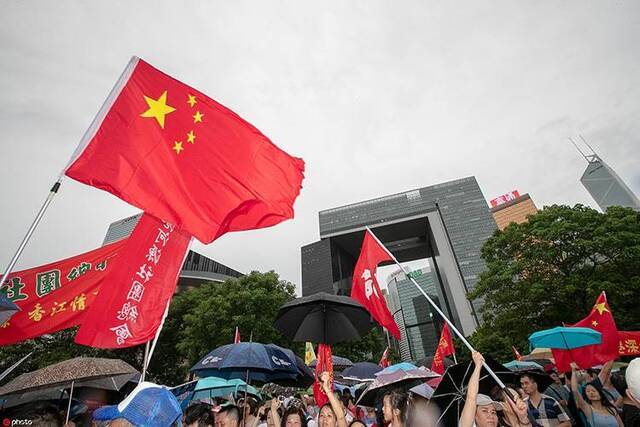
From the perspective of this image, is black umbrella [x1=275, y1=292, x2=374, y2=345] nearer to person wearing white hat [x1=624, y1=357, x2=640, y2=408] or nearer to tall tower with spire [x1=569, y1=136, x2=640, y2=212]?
person wearing white hat [x1=624, y1=357, x2=640, y2=408]

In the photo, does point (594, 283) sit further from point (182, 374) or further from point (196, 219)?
point (182, 374)

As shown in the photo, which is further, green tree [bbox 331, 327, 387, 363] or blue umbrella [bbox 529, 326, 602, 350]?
green tree [bbox 331, 327, 387, 363]

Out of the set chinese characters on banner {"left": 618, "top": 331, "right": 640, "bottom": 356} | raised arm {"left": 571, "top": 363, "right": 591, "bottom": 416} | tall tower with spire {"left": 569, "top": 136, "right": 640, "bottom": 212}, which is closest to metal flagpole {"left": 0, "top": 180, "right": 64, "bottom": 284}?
raised arm {"left": 571, "top": 363, "right": 591, "bottom": 416}

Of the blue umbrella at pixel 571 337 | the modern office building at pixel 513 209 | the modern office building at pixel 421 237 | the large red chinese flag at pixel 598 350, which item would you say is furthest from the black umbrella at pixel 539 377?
the modern office building at pixel 513 209

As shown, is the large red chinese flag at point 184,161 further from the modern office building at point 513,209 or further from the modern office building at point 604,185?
the modern office building at point 604,185

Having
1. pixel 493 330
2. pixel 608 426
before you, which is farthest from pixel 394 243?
pixel 608 426

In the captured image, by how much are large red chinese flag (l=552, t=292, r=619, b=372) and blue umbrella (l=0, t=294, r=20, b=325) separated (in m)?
9.12

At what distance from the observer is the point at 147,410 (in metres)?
2.18

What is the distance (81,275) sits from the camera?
496 centimetres

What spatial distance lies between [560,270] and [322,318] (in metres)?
14.9

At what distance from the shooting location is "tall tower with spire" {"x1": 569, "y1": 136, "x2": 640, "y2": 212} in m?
126

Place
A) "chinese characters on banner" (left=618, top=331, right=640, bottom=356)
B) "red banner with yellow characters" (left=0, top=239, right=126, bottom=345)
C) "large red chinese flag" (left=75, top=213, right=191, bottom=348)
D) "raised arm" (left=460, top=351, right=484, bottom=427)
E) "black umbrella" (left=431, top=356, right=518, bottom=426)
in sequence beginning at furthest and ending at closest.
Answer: "chinese characters on banner" (left=618, top=331, right=640, bottom=356)
"red banner with yellow characters" (left=0, top=239, right=126, bottom=345)
"large red chinese flag" (left=75, top=213, right=191, bottom=348)
"black umbrella" (left=431, top=356, right=518, bottom=426)
"raised arm" (left=460, top=351, right=484, bottom=427)

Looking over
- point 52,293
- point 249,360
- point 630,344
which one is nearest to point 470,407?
point 249,360

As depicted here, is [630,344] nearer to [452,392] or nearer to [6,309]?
[452,392]
